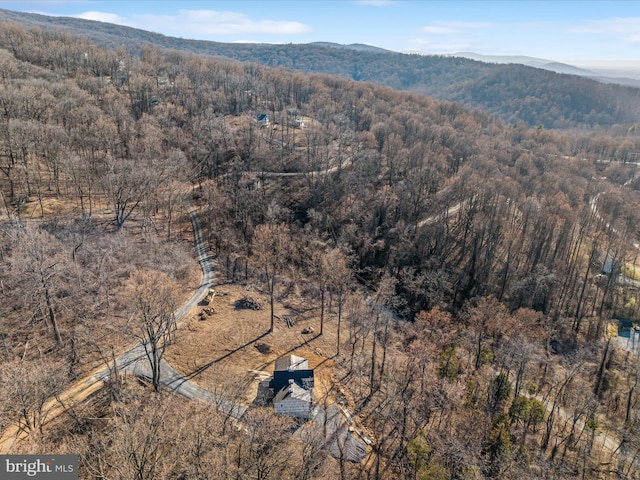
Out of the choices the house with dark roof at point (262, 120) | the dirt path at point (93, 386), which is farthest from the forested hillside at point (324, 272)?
the dirt path at point (93, 386)

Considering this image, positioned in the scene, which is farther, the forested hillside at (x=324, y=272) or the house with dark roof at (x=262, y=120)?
the house with dark roof at (x=262, y=120)

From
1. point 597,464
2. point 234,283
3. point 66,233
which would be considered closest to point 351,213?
point 234,283

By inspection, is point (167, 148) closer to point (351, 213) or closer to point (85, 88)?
point (85, 88)

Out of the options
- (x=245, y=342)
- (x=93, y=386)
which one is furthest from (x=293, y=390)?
(x=93, y=386)

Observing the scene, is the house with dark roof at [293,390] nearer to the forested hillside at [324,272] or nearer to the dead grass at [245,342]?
the forested hillside at [324,272]

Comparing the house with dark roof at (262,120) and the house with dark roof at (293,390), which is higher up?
the house with dark roof at (262,120)

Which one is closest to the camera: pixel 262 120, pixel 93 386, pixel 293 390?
pixel 93 386

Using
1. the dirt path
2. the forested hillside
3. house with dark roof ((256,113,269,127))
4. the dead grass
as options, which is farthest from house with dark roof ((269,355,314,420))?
house with dark roof ((256,113,269,127))

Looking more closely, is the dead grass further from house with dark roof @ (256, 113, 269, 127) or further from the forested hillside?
house with dark roof @ (256, 113, 269, 127)

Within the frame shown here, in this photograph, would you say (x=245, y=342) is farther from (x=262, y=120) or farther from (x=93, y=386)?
(x=262, y=120)
